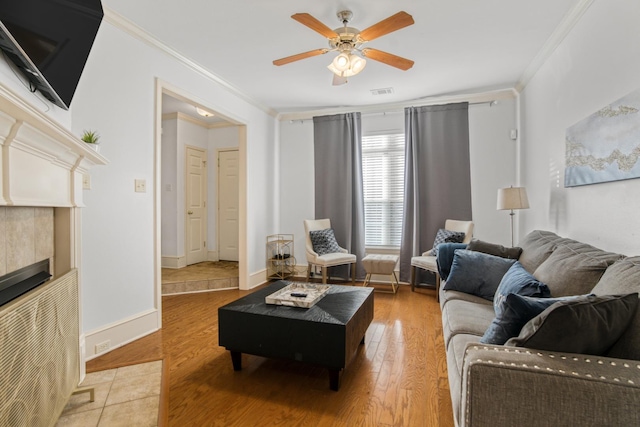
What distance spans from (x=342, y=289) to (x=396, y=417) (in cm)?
109

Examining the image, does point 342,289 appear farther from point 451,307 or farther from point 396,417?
point 396,417

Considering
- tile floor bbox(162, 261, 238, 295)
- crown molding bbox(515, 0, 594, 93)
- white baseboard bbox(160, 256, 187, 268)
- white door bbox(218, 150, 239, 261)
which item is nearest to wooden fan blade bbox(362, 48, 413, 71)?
crown molding bbox(515, 0, 594, 93)

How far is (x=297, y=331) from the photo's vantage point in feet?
6.61

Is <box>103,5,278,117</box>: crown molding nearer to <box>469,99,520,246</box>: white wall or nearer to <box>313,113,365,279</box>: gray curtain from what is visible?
<box>313,113,365,279</box>: gray curtain

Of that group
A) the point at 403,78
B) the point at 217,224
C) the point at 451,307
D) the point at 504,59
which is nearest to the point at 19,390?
the point at 451,307

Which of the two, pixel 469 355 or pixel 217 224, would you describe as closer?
pixel 469 355

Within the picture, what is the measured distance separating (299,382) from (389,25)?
2388 millimetres

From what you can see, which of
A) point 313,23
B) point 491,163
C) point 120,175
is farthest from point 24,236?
point 491,163

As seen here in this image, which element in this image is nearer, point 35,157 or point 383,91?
point 35,157

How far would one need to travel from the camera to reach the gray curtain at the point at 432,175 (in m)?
4.48

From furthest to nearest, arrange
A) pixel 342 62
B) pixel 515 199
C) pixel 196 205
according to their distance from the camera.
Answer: pixel 196 205, pixel 515 199, pixel 342 62

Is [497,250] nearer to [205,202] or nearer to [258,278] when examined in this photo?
[258,278]

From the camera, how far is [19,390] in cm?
120

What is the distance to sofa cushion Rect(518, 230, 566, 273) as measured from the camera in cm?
226
